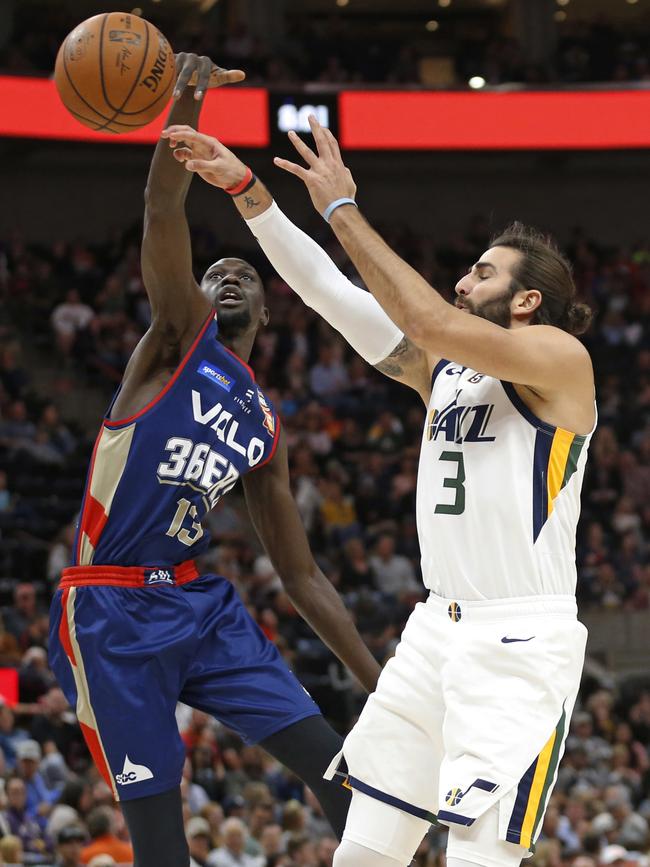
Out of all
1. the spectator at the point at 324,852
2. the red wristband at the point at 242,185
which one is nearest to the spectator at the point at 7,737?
the spectator at the point at 324,852

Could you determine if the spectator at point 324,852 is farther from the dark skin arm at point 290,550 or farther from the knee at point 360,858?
the knee at point 360,858

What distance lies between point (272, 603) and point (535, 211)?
37.1 feet

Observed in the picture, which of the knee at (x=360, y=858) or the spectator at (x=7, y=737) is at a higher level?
the knee at (x=360, y=858)

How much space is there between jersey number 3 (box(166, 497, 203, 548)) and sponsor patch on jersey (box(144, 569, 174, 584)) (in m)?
0.12

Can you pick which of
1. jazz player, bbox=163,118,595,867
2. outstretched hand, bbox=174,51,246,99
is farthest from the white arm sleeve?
outstretched hand, bbox=174,51,246,99

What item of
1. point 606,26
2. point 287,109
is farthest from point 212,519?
point 606,26

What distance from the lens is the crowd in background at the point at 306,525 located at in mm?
9398

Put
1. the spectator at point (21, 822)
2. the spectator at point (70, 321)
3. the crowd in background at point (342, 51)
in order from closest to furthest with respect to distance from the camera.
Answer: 1. the spectator at point (21, 822)
2. the spectator at point (70, 321)
3. the crowd in background at point (342, 51)

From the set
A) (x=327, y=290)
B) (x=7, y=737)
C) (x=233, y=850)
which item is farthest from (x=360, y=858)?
(x=7, y=737)

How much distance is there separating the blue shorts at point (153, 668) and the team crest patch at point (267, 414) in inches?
22.7

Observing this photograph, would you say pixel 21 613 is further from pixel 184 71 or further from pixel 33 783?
pixel 184 71

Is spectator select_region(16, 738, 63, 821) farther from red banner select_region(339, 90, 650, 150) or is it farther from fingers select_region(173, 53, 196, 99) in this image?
red banner select_region(339, 90, 650, 150)

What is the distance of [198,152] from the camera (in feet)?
13.4

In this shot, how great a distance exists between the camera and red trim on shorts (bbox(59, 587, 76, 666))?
450 centimetres
